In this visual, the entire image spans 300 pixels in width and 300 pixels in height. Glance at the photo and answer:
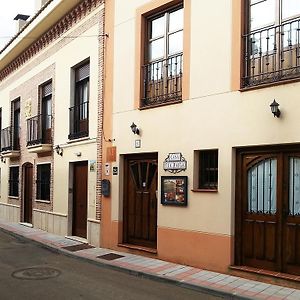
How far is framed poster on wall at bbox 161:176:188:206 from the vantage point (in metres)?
9.03

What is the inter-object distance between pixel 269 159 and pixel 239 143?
61 cm

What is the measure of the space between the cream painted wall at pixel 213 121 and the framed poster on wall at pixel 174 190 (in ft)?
0.44

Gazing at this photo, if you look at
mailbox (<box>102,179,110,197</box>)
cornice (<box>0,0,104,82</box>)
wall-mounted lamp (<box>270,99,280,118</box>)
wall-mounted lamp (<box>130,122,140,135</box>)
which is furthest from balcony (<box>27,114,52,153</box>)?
wall-mounted lamp (<box>270,99,280,118</box>)

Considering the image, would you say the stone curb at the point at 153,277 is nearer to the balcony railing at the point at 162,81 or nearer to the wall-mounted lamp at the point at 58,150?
the wall-mounted lamp at the point at 58,150

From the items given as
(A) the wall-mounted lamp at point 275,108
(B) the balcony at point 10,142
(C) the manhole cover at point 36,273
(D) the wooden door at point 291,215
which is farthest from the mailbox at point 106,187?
(B) the balcony at point 10,142

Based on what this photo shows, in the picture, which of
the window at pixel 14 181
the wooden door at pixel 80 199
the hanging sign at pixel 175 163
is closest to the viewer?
the hanging sign at pixel 175 163

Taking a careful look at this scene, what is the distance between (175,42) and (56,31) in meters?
6.39

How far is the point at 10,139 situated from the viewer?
19.2 m

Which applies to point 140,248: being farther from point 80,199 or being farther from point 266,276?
point 80,199

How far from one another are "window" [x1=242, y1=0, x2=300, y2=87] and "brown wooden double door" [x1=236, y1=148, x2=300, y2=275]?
1400 millimetres

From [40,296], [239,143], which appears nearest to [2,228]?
[40,296]

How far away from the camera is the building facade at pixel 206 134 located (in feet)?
24.9

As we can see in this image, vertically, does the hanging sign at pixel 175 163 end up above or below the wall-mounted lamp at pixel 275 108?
below

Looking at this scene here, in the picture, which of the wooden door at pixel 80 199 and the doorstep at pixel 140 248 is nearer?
the doorstep at pixel 140 248
